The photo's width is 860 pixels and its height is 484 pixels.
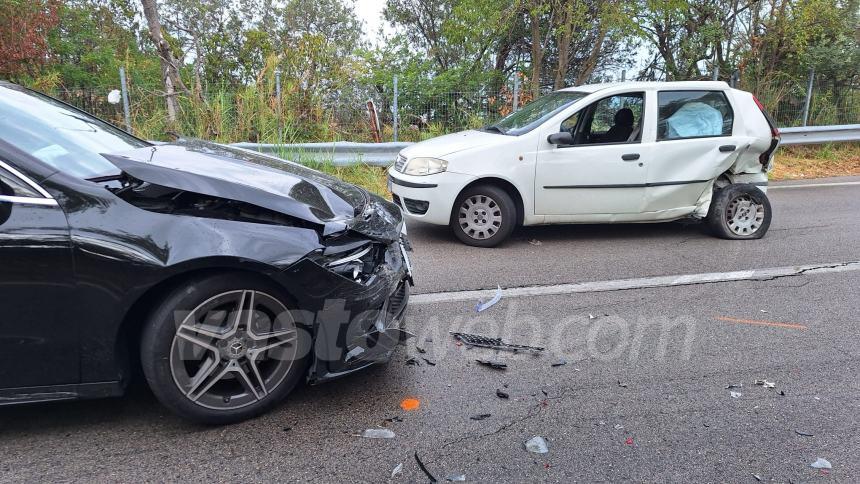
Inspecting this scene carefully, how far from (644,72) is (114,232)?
15039 millimetres

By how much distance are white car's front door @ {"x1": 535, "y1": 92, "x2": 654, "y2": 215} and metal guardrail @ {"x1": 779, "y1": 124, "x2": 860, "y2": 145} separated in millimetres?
7225

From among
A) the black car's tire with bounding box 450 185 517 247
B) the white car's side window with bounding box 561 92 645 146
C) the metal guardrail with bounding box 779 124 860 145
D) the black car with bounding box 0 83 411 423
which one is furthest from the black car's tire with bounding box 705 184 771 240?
the metal guardrail with bounding box 779 124 860 145

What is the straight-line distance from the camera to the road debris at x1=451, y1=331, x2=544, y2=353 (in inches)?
147

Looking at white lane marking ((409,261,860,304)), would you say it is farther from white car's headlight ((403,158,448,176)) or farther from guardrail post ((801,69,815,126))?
guardrail post ((801,69,815,126))

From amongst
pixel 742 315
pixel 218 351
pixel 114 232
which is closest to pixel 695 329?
pixel 742 315

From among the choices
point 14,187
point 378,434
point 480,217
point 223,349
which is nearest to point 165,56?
point 480,217

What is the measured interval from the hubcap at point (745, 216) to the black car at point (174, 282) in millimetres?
4912

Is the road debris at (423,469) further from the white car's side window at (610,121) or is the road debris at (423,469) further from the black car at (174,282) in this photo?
the white car's side window at (610,121)

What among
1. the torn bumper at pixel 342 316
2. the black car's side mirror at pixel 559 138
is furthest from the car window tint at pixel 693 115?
the torn bumper at pixel 342 316

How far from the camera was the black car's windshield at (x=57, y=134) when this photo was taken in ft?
9.15

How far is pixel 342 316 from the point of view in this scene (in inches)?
114

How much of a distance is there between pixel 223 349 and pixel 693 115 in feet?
18.3

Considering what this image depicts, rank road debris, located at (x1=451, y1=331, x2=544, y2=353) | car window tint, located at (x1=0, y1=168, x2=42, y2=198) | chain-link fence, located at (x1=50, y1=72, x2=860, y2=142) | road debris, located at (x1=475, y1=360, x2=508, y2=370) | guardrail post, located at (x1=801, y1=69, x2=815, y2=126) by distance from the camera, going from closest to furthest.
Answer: car window tint, located at (x1=0, y1=168, x2=42, y2=198) < road debris, located at (x1=475, y1=360, x2=508, y2=370) < road debris, located at (x1=451, y1=331, x2=544, y2=353) < chain-link fence, located at (x1=50, y1=72, x2=860, y2=142) < guardrail post, located at (x1=801, y1=69, x2=815, y2=126)

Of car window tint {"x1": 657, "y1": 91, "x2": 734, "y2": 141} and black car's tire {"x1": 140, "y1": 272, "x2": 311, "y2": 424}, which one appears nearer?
black car's tire {"x1": 140, "y1": 272, "x2": 311, "y2": 424}
